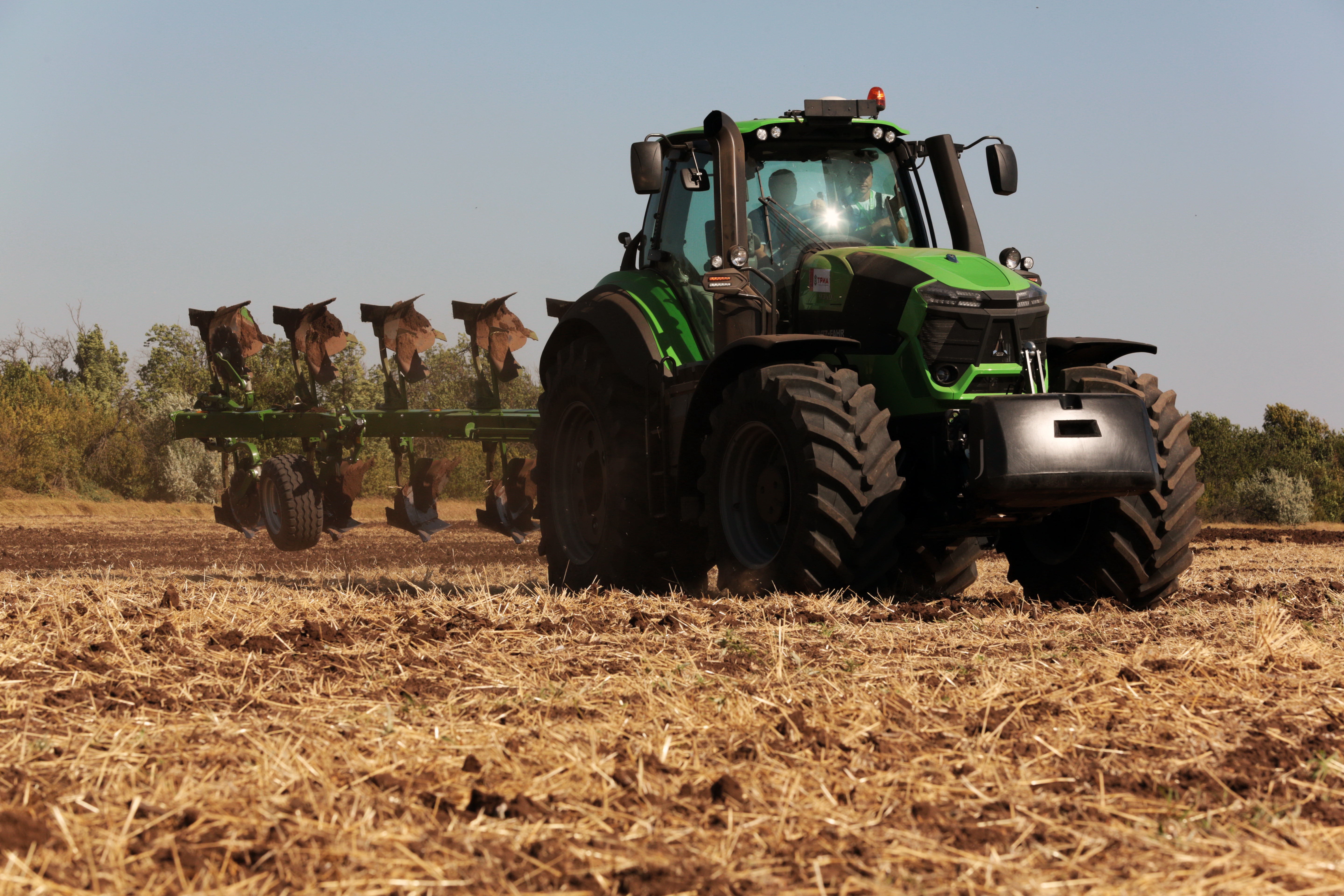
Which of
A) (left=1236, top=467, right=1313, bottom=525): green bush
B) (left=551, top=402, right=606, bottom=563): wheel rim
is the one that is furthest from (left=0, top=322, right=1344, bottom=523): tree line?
(left=551, top=402, right=606, bottom=563): wheel rim

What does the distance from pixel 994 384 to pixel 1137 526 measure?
92cm

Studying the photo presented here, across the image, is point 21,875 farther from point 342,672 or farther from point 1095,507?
point 1095,507

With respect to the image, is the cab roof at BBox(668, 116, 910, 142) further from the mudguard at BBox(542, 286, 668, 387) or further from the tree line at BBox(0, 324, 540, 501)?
the tree line at BBox(0, 324, 540, 501)

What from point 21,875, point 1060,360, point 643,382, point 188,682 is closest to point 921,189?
point 1060,360

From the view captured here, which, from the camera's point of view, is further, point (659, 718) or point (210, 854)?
A: point (659, 718)

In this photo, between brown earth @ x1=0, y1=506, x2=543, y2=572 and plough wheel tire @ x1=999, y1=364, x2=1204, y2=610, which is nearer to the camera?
plough wheel tire @ x1=999, y1=364, x2=1204, y2=610

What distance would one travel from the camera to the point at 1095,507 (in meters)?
6.38

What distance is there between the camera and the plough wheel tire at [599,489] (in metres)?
7.28

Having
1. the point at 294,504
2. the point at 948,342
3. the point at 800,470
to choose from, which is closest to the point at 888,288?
the point at 948,342

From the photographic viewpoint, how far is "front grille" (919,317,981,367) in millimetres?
6227

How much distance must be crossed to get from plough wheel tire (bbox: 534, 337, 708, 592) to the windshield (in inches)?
45.0

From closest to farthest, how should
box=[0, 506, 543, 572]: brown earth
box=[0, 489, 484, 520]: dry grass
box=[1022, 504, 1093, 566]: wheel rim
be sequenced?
box=[1022, 504, 1093, 566]: wheel rim
box=[0, 506, 543, 572]: brown earth
box=[0, 489, 484, 520]: dry grass

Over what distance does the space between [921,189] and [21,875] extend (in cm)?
595

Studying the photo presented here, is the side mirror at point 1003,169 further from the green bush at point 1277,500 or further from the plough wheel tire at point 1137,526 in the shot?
the green bush at point 1277,500
